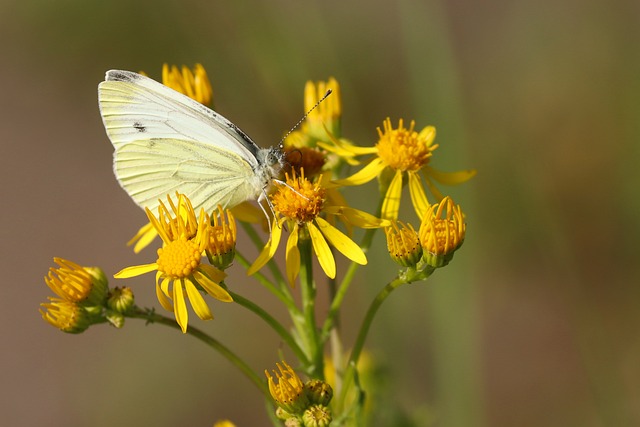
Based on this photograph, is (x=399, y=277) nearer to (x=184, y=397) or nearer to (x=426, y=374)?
(x=426, y=374)

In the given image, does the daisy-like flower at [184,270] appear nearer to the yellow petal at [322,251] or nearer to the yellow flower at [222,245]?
the yellow flower at [222,245]

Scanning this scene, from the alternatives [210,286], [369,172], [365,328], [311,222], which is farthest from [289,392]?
[369,172]

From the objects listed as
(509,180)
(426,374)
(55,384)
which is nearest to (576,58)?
(509,180)

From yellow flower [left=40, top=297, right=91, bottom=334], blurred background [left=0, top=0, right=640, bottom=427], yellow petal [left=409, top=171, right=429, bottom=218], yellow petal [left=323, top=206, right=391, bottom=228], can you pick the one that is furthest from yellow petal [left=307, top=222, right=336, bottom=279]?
blurred background [left=0, top=0, right=640, bottom=427]

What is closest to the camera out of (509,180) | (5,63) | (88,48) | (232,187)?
(232,187)

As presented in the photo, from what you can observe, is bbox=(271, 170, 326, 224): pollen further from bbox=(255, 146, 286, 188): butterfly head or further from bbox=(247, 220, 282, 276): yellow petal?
bbox=(255, 146, 286, 188): butterfly head

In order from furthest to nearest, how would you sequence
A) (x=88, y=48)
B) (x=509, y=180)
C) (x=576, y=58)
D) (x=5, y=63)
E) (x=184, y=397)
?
(x=5, y=63), (x=88, y=48), (x=576, y=58), (x=184, y=397), (x=509, y=180)

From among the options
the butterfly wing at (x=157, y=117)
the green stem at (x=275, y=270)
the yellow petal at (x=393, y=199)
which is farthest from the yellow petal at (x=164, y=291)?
the yellow petal at (x=393, y=199)
